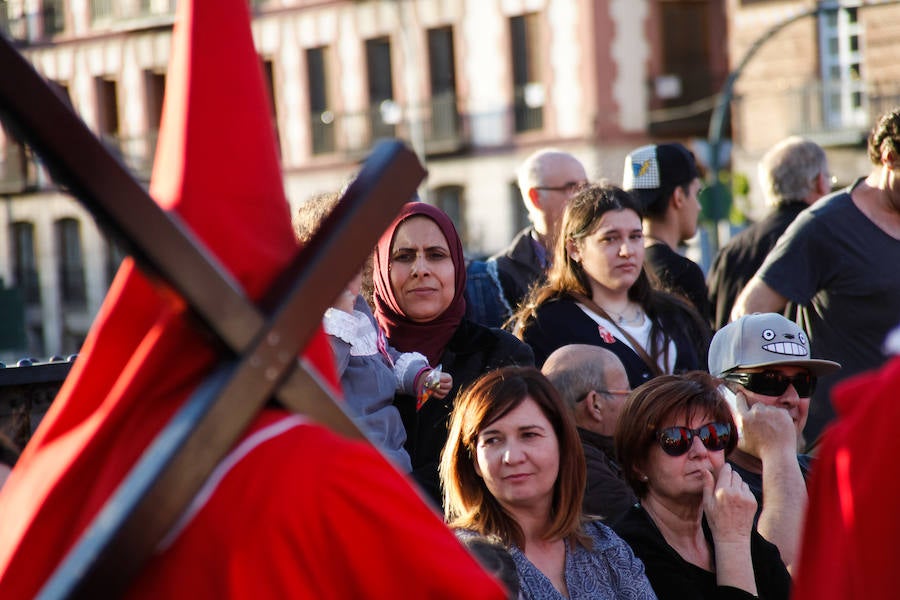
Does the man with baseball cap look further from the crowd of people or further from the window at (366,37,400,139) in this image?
the window at (366,37,400,139)

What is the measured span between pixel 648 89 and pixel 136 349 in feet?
91.2

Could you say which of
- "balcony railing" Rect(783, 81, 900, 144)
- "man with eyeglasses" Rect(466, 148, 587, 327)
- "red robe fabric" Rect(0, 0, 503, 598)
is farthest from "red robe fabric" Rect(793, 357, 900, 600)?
"balcony railing" Rect(783, 81, 900, 144)

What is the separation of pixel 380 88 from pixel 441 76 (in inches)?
56.1

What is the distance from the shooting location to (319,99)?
32000 mm

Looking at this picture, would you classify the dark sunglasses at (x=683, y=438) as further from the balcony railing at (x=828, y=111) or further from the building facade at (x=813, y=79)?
the balcony railing at (x=828, y=111)

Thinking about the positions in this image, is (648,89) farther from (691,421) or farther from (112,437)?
(112,437)

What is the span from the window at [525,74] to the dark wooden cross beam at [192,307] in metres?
28.0

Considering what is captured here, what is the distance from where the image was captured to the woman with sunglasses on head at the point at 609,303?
494 cm

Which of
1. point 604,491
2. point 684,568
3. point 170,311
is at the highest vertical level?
point 170,311

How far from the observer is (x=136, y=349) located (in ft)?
6.12

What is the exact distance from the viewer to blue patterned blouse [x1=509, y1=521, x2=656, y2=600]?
3.34 m

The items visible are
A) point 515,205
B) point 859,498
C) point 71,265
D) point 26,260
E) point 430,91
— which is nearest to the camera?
point 859,498

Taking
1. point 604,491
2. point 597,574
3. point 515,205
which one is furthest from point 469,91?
point 597,574

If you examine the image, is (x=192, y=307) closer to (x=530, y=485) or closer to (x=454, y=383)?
(x=530, y=485)
